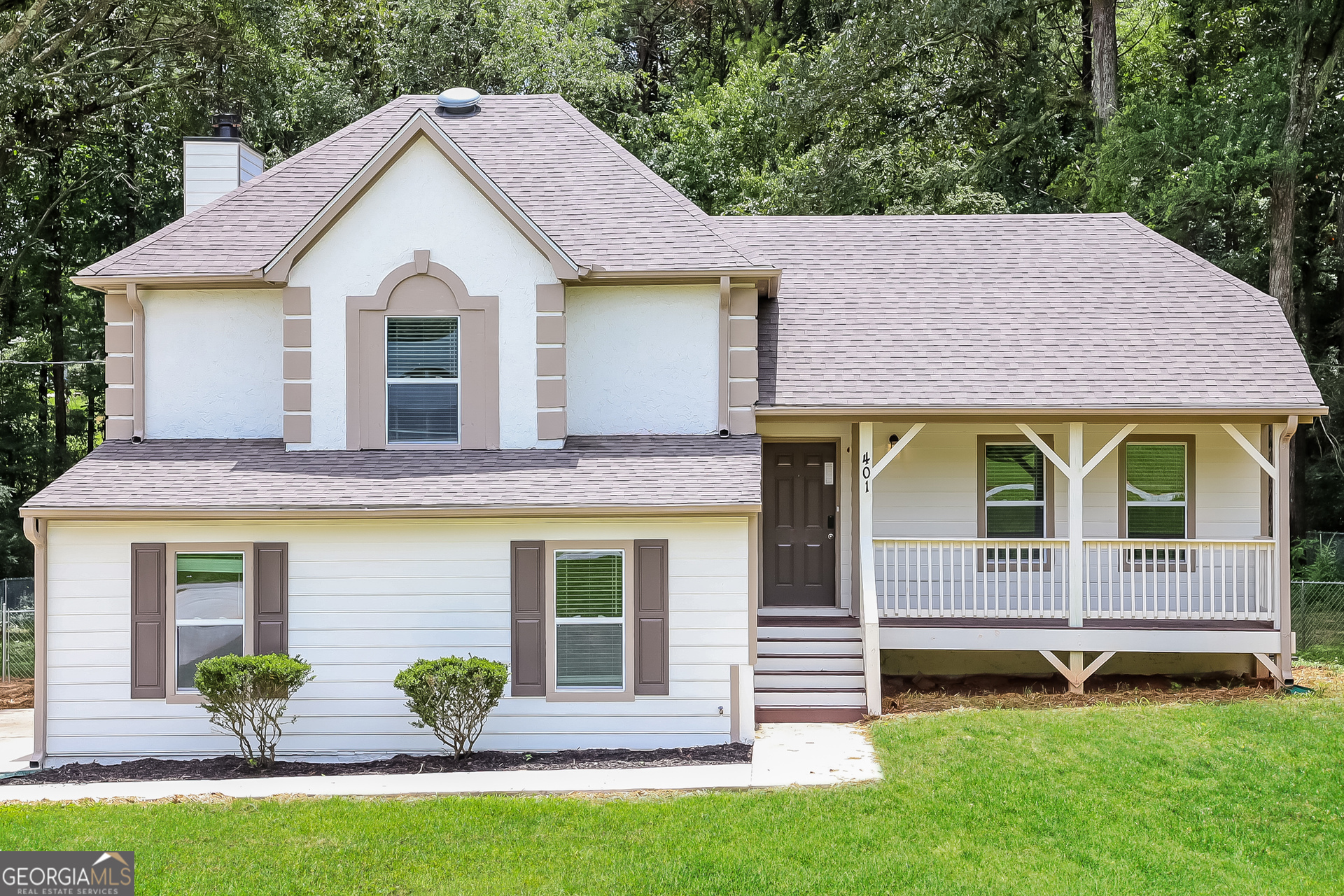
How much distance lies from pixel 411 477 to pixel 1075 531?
782 centimetres

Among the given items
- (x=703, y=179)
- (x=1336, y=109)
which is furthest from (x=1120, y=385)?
(x=703, y=179)

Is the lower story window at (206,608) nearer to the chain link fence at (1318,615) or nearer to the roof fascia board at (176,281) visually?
the roof fascia board at (176,281)

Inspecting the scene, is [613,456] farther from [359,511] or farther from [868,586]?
[868,586]

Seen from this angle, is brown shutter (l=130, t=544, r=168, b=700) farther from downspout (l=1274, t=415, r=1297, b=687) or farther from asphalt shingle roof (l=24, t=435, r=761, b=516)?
downspout (l=1274, t=415, r=1297, b=687)

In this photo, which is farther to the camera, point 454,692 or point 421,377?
point 421,377

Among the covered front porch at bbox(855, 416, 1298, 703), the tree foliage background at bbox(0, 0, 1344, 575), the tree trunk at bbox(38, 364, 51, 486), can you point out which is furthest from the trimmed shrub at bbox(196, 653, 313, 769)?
the tree trunk at bbox(38, 364, 51, 486)

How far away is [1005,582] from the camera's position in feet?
45.2

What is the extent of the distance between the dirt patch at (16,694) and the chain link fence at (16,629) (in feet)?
0.64

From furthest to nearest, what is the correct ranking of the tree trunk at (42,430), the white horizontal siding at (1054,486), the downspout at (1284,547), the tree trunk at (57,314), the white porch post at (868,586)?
the tree trunk at (57,314), the tree trunk at (42,430), the white horizontal siding at (1054,486), the downspout at (1284,547), the white porch post at (868,586)

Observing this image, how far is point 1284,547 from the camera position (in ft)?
42.8

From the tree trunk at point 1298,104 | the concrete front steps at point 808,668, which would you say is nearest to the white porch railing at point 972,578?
the concrete front steps at point 808,668

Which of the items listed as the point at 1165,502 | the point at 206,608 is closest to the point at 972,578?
the point at 1165,502

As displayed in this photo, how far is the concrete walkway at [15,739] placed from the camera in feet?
37.6

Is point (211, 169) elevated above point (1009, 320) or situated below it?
above
